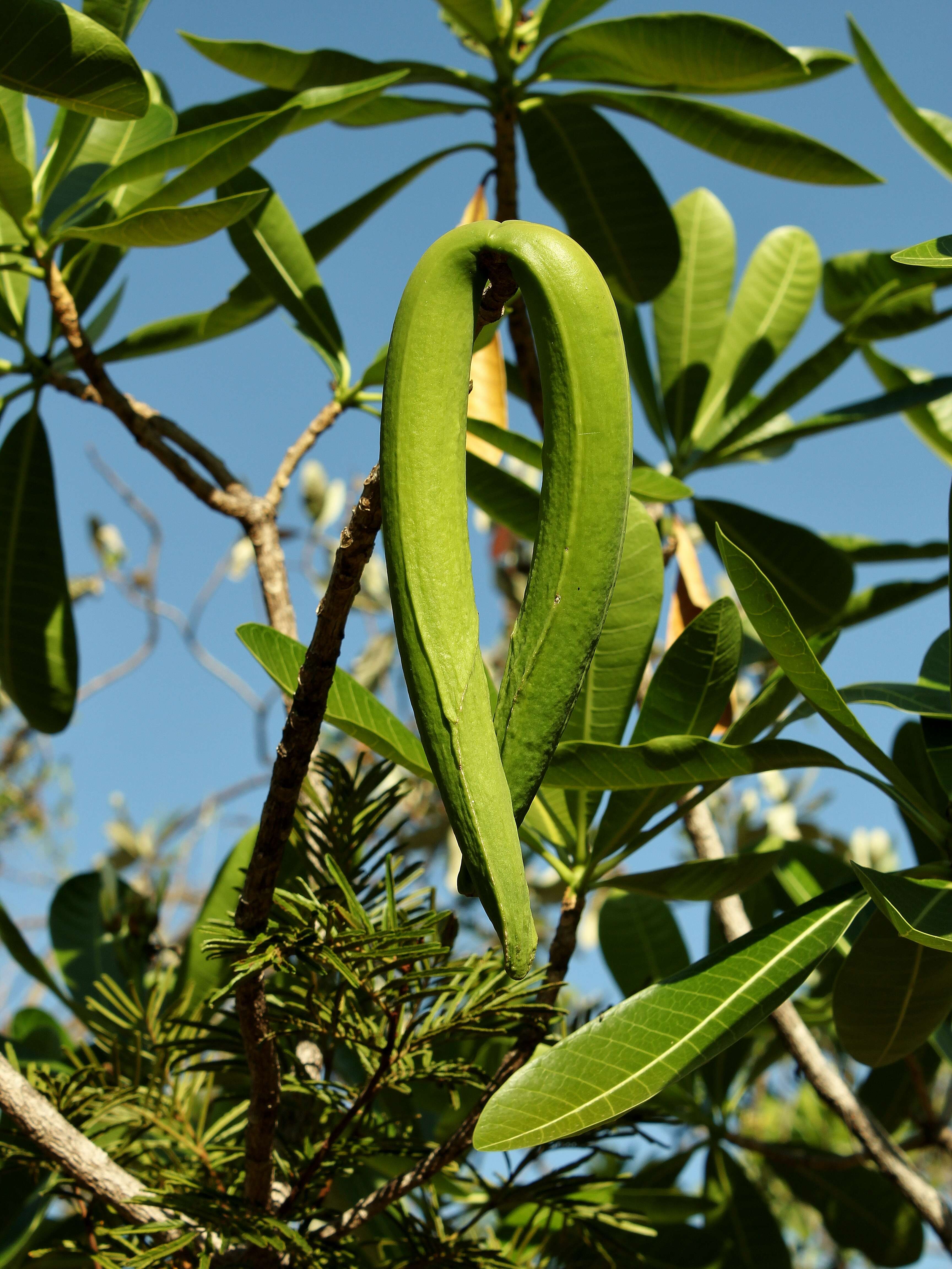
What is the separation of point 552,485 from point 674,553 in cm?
155

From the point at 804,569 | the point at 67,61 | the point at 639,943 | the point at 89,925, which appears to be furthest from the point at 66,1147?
the point at 804,569

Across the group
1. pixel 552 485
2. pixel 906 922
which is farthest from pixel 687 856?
pixel 552 485

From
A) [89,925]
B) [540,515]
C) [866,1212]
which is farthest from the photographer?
[866,1212]

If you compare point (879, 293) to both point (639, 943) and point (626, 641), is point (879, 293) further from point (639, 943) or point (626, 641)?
point (639, 943)

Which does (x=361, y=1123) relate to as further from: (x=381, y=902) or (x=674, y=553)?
(x=674, y=553)

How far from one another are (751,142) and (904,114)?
0.29 metres

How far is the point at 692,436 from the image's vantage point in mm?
2477

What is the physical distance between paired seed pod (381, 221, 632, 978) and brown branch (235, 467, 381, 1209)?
55 millimetres

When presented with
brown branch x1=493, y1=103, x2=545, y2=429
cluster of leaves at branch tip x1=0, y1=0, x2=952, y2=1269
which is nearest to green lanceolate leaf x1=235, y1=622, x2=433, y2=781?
cluster of leaves at branch tip x1=0, y1=0, x2=952, y2=1269

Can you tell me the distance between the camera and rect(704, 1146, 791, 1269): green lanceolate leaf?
1.59m

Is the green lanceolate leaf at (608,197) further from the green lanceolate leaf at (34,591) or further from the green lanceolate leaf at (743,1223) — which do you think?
the green lanceolate leaf at (743,1223)

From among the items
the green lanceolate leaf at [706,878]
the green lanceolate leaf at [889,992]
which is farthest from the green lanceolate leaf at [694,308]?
the green lanceolate leaf at [889,992]

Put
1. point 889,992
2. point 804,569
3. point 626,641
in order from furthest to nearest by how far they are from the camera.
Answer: point 804,569 → point 626,641 → point 889,992

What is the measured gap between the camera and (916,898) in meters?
1.04
